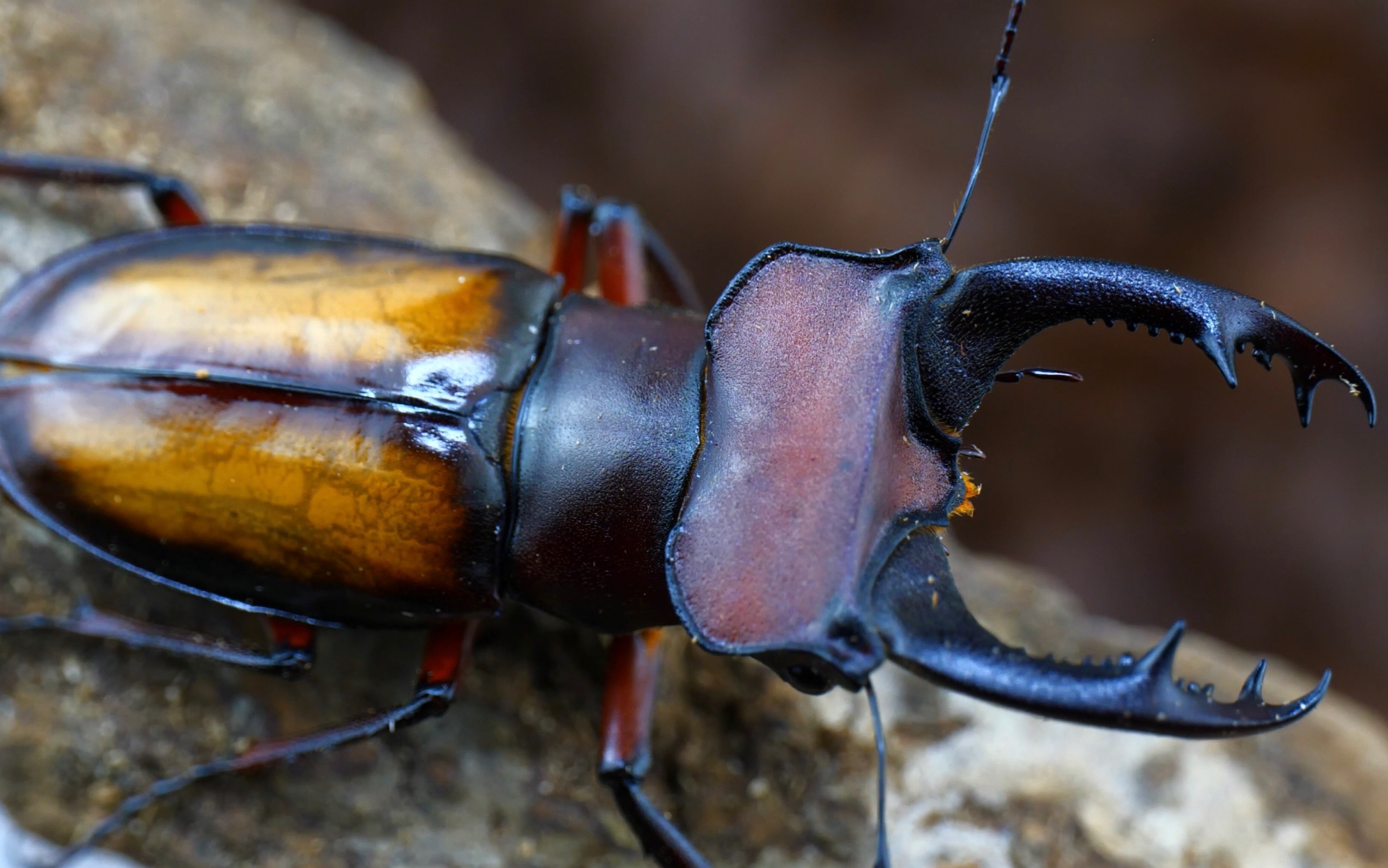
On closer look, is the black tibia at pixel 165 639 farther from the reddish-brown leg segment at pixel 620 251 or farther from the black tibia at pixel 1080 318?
the black tibia at pixel 1080 318

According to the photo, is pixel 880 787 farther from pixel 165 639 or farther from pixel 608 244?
pixel 165 639

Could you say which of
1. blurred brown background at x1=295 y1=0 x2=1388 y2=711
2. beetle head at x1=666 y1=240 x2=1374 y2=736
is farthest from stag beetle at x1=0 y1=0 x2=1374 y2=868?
blurred brown background at x1=295 y1=0 x2=1388 y2=711

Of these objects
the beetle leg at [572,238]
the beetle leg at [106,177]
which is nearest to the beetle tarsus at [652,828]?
the beetle leg at [572,238]

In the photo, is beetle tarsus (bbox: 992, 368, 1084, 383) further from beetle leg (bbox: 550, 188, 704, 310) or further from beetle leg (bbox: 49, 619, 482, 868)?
beetle leg (bbox: 49, 619, 482, 868)

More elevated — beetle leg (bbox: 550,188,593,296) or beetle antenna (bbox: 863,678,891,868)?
beetle leg (bbox: 550,188,593,296)

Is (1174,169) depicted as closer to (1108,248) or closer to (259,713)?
(1108,248)

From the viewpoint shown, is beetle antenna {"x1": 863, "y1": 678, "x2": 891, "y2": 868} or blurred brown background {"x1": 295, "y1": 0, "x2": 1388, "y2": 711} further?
blurred brown background {"x1": 295, "y1": 0, "x2": 1388, "y2": 711}
